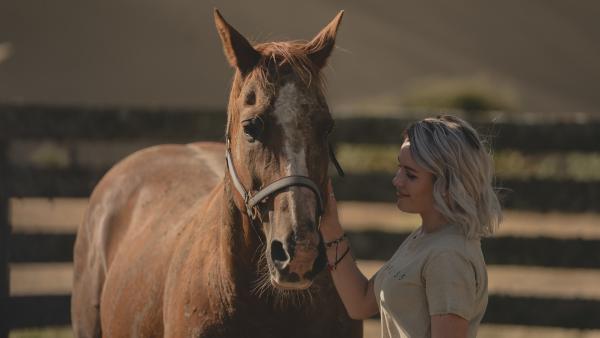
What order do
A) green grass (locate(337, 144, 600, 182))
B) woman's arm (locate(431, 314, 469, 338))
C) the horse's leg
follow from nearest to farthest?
woman's arm (locate(431, 314, 469, 338)) → the horse's leg → green grass (locate(337, 144, 600, 182))

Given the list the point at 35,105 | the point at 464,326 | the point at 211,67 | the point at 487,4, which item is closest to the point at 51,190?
the point at 35,105

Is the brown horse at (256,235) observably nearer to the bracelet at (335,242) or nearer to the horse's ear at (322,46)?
the horse's ear at (322,46)

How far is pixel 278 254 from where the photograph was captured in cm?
276

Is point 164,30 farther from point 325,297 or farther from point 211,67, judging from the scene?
point 325,297

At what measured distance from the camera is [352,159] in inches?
679

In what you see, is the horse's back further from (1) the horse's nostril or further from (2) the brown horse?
(1) the horse's nostril

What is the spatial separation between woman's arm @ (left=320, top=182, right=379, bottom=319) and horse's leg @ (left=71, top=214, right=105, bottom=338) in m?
1.96

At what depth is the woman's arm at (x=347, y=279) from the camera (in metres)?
3.06

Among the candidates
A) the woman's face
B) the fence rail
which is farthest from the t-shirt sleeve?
the fence rail

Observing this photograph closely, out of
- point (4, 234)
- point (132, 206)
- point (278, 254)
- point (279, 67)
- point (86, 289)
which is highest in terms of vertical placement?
point (279, 67)

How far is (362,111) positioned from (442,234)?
4.46 metres

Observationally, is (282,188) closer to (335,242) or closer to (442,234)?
(335,242)

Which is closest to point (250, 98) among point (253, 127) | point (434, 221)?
point (253, 127)

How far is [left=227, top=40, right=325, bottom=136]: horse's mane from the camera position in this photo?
9.91 ft
